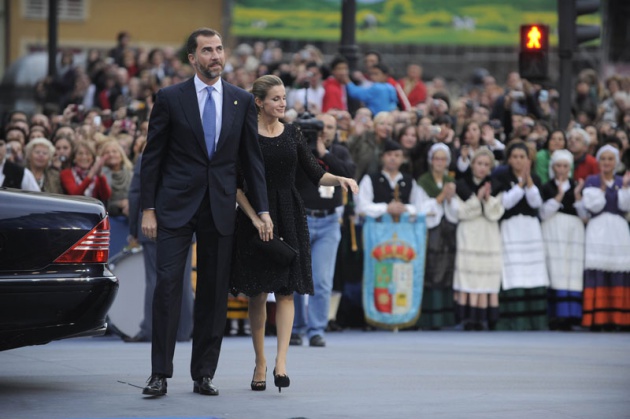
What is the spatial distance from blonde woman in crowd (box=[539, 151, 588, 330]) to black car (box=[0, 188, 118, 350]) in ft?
26.4

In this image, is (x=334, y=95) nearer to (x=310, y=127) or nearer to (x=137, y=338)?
(x=310, y=127)

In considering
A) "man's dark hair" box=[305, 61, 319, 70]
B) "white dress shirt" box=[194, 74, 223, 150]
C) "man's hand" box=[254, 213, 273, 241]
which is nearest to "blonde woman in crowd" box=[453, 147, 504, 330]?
"man's dark hair" box=[305, 61, 319, 70]

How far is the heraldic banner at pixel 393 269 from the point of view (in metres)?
16.5

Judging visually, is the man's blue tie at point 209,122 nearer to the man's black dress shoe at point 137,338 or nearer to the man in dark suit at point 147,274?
the man in dark suit at point 147,274

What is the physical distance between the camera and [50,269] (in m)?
9.59

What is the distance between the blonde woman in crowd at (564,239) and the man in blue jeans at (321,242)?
3.24 m

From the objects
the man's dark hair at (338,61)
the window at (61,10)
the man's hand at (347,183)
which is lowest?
the man's hand at (347,183)

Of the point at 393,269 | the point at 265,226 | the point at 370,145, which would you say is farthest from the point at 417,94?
the point at 265,226

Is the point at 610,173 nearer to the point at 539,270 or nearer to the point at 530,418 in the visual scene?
the point at 539,270

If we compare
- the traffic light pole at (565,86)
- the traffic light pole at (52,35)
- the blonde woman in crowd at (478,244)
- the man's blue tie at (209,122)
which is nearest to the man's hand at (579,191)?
the blonde woman in crowd at (478,244)

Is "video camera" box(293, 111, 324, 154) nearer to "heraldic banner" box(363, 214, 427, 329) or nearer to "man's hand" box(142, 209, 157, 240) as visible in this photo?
"heraldic banner" box(363, 214, 427, 329)

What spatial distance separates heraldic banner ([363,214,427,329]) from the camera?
1652cm

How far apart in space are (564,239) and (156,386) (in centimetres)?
818

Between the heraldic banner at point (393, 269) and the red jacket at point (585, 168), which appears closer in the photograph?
the heraldic banner at point (393, 269)
